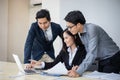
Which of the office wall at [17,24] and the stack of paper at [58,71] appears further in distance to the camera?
the office wall at [17,24]

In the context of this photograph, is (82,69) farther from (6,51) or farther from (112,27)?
(6,51)

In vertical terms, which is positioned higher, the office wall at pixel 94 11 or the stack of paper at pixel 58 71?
the office wall at pixel 94 11

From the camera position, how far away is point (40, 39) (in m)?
3.19

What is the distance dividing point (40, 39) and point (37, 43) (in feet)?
0.30

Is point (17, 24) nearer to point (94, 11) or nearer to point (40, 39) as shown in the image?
point (94, 11)

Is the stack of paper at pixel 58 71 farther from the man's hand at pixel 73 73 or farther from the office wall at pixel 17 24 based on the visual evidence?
the office wall at pixel 17 24

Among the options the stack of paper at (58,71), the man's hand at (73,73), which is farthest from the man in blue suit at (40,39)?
the man's hand at (73,73)

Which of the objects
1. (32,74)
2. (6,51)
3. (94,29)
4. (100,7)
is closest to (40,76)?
(32,74)

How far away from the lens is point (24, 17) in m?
7.50

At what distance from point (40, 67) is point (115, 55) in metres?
0.81

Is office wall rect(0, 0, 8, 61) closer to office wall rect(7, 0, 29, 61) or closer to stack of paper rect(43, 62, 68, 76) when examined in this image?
office wall rect(7, 0, 29, 61)

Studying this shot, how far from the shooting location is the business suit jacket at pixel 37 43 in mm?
3131

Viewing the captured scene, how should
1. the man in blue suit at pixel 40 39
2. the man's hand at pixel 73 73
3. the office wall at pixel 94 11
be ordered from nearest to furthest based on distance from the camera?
1. the man's hand at pixel 73 73
2. the man in blue suit at pixel 40 39
3. the office wall at pixel 94 11

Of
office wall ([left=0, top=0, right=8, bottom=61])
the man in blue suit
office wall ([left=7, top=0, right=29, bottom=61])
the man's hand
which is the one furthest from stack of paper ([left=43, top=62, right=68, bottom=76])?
office wall ([left=7, top=0, right=29, bottom=61])
